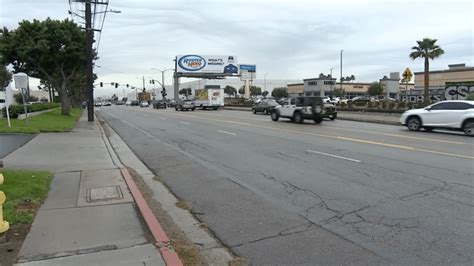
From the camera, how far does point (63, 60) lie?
34.4 meters

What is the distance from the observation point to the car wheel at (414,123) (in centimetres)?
2191

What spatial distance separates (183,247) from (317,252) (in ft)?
5.37

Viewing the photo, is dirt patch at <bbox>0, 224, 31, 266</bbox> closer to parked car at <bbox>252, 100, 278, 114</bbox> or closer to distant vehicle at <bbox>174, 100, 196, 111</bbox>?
parked car at <bbox>252, 100, 278, 114</bbox>

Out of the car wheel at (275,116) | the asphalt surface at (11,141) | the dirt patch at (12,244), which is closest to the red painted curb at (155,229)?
the dirt patch at (12,244)

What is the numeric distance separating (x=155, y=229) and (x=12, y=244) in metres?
1.75

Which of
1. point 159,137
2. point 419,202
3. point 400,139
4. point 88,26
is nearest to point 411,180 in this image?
point 419,202

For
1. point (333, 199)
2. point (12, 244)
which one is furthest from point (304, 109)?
point (12, 244)

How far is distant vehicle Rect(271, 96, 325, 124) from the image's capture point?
27500mm

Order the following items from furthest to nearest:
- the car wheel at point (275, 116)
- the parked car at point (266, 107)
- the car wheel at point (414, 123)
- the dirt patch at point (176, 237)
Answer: the parked car at point (266, 107), the car wheel at point (275, 116), the car wheel at point (414, 123), the dirt patch at point (176, 237)

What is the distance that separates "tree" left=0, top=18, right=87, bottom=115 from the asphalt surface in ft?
50.6

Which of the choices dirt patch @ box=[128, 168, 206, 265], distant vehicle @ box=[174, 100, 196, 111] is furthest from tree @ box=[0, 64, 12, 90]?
dirt patch @ box=[128, 168, 206, 265]

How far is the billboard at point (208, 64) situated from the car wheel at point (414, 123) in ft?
221

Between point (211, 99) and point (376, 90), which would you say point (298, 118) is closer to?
point (211, 99)

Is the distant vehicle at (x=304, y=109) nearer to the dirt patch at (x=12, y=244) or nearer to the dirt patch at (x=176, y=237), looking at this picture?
the dirt patch at (x=176, y=237)
